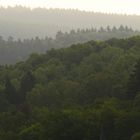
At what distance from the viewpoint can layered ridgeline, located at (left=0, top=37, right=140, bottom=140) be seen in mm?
62062

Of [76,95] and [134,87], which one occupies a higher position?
[134,87]

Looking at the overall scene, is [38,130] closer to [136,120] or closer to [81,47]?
[136,120]

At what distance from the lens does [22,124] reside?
74.2 metres

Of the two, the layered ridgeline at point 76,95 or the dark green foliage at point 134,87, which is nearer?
the layered ridgeline at point 76,95

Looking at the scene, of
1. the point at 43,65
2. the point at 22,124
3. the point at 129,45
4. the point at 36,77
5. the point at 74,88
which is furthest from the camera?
the point at 129,45

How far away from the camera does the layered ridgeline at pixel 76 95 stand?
6206 cm

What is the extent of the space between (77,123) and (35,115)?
1527 centimetres

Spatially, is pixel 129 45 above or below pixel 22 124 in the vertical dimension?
above

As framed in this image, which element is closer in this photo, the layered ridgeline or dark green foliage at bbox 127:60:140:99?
the layered ridgeline

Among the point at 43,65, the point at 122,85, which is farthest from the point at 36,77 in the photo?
the point at 122,85

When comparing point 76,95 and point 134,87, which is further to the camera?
point 76,95

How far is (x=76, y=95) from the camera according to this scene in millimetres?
87688

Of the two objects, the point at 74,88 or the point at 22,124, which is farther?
the point at 74,88

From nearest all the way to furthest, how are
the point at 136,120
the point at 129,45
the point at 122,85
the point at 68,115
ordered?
the point at 136,120 → the point at 68,115 → the point at 122,85 → the point at 129,45
